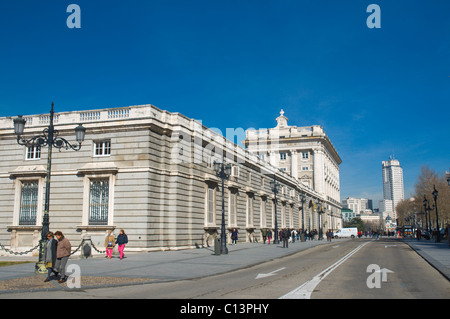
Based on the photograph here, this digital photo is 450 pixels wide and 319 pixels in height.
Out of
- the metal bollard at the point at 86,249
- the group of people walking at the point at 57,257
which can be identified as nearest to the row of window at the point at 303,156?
the metal bollard at the point at 86,249

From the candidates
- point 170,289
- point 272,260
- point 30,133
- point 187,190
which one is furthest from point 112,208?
point 170,289

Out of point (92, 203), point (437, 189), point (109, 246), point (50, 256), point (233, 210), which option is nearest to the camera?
point (50, 256)

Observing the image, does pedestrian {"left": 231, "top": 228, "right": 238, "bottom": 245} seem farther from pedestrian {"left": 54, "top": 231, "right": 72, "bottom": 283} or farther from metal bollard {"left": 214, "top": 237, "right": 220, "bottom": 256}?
pedestrian {"left": 54, "top": 231, "right": 72, "bottom": 283}

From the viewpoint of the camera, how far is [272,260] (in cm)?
2359

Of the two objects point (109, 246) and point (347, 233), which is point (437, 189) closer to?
point (347, 233)

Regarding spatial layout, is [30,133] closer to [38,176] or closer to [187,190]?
[38,176]

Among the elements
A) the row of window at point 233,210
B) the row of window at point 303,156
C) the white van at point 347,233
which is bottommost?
the white van at point 347,233

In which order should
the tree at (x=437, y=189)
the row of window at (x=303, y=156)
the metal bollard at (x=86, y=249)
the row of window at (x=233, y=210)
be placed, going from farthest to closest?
the row of window at (x=303, y=156), the tree at (x=437, y=189), the row of window at (x=233, y=210), the metal bollard at (x=86, y=249)

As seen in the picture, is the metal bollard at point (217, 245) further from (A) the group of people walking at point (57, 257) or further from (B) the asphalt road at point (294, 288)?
(A) the group of people walking at point (57, 257)

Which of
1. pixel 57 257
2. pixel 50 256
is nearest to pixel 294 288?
pixel 57 257

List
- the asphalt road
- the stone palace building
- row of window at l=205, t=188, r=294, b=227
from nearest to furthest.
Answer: the asphalt road < the stone palace building < row of window at l=205, t=188, r=294, b=227

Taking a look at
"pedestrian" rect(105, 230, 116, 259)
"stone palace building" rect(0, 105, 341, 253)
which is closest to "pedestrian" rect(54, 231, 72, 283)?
"pedestrian" rect(105, 230, 116, 259)

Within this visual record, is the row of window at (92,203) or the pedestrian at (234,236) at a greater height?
the row of window at (92,203)
